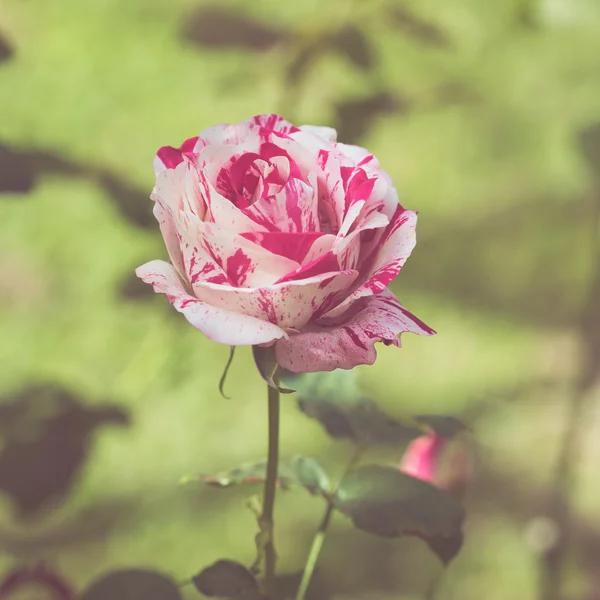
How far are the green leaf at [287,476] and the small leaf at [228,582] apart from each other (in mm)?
33

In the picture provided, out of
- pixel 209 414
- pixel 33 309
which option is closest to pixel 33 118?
pixel 33 309

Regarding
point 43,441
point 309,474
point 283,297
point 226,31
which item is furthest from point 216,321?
point 226,31

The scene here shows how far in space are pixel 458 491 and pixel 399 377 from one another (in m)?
0.36

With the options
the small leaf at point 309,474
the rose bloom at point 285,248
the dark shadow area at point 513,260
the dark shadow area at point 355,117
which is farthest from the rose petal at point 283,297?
Result: the dark shadow area at point 513,260

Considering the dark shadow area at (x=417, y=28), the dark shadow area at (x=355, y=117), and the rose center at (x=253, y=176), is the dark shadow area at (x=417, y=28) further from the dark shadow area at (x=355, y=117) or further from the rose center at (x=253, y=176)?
the rose center at (x=253, y=176)

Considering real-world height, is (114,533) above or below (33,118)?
below

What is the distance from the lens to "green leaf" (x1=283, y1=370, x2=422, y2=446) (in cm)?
34

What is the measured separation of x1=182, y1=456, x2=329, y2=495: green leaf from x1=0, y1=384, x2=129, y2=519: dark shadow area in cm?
21

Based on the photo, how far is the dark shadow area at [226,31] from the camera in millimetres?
855

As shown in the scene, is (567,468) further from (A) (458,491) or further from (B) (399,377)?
(A) (458,491)

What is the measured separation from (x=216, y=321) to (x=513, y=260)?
0.73 metres

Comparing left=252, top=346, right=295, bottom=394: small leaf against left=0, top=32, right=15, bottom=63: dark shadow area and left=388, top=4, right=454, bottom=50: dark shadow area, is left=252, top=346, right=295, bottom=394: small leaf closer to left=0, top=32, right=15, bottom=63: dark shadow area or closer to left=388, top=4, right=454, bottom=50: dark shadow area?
left=0, top=32, right=15, bottom=63: dark shadow area

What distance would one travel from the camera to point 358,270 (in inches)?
10.6

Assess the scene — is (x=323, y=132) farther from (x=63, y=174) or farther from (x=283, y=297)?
(x=63, y=174)
